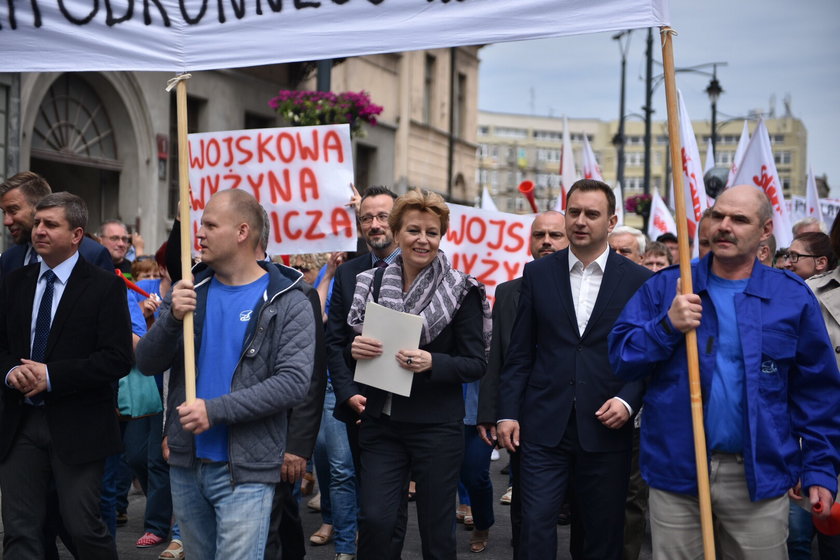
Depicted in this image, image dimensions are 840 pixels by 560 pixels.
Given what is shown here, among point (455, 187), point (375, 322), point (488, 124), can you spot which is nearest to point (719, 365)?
point (375, 322)

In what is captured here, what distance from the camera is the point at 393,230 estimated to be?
474 centimetres

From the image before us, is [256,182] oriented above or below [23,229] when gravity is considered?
above

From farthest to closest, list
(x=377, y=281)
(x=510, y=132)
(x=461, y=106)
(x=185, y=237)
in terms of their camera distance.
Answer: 1. (x=510, y=132)
2. (x=461, y=106)
3. (x=377, y=281)
4. (x=185, y=237)

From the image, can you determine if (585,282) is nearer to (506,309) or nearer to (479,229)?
(506,309)

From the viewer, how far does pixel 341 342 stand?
16.3 ft

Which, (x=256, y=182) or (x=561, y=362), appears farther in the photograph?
(x=256, y=182)

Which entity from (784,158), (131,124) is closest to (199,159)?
(131,124)

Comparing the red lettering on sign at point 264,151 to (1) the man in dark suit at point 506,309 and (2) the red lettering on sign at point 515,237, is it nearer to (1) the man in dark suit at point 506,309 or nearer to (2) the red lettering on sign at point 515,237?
(1) the man in dark suit at point 506,309

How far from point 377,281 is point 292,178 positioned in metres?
2.66

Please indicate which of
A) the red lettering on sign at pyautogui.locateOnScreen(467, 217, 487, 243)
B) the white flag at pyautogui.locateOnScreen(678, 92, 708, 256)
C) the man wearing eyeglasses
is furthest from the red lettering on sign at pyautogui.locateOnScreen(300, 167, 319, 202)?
the white flag at pyautogui.locateOnScreen(678, 92, 708, 256)

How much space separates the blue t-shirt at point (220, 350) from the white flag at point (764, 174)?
7600mm

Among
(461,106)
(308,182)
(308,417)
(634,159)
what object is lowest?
(308,417)

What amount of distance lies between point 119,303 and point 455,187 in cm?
2868

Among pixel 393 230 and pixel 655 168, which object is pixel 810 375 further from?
pixel 655 168
